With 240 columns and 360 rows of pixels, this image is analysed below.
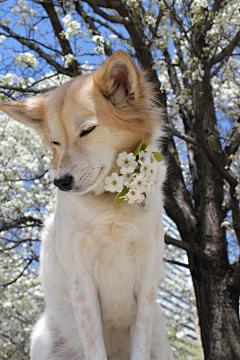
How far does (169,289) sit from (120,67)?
Answer: 7082 mm

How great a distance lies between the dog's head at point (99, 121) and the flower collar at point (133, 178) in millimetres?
104

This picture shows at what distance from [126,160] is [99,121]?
0.32m

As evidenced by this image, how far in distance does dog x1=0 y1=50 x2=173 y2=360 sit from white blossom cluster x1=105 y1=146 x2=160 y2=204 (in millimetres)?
103

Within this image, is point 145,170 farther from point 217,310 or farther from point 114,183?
point 217,310

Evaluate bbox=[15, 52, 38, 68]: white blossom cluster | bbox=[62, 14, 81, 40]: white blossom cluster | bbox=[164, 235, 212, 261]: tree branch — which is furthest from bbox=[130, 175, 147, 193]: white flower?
bbox=[62, 14, 81, 40]: white blossom cluster

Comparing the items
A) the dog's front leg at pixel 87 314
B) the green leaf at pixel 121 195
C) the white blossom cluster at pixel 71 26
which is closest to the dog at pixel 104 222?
the dog's front leg at pixel 87 314

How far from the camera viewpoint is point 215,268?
15.3 feet

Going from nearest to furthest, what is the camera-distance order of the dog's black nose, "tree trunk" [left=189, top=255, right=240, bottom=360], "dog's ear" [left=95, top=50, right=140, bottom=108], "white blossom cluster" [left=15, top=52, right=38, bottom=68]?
the dog's black nose < "dog's ear" [left=95, top=50, right=140, bottom=108] < "tree trunk" [left=189, top=255, right=240, bottom=360] < "white blossom cluster" [left=15, top=52, right=38, bottom=68]

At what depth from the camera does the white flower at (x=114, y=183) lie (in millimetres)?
2176

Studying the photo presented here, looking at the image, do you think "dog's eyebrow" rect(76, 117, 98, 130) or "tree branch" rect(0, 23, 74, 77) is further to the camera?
"tree branch" rect(0, 23, 74, 77)

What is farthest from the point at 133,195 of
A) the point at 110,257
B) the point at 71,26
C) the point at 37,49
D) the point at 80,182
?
the point at 37,49

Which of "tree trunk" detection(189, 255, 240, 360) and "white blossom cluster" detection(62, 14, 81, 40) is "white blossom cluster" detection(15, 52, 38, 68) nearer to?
"white blossom cluster" detection(62, 14, 81, 40)

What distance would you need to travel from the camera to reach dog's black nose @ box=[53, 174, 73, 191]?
2041 mm

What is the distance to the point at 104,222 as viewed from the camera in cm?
223
